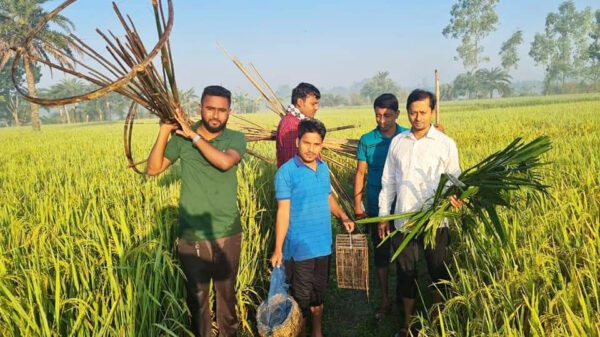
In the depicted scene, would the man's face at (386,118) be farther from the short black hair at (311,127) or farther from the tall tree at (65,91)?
the tall tree at (65,91)

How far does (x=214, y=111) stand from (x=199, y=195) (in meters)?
0.51

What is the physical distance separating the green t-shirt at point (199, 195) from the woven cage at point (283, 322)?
546 millimetres

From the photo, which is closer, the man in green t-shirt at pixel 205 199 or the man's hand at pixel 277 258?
the man in green t-shirt at pixel 205 199

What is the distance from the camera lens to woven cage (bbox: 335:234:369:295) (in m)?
2.59

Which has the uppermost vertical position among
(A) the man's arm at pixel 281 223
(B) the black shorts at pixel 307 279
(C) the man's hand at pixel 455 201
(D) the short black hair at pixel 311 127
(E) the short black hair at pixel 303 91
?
(E) the short black hair at pixel 303 91

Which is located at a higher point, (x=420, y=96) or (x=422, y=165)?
(x=420, y=96)

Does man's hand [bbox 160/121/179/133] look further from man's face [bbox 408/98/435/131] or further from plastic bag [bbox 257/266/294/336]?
man's face [bbox 408/98/435/131]

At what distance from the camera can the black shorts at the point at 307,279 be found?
2.34m

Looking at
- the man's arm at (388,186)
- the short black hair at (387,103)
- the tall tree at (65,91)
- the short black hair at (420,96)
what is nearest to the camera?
the short black hair at (420,96)

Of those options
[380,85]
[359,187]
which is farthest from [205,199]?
[380,85]

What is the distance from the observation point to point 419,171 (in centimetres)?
230

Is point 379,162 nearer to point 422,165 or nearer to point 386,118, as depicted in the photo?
point 386,118

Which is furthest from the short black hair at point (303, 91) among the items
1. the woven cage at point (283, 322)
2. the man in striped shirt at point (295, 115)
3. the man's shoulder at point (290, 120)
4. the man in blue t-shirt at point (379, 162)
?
the woven cage at point (283, 322)

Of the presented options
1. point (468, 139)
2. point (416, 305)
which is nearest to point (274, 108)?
point (416, 305)
